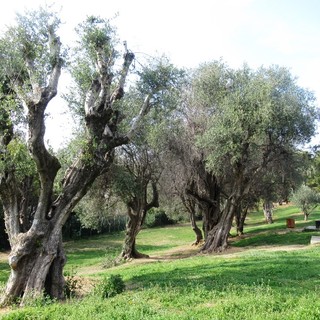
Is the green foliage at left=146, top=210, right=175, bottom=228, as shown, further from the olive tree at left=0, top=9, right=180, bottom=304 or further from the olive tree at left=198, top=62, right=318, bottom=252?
the olive tree at left=0, top=9, right=180, bottom=304

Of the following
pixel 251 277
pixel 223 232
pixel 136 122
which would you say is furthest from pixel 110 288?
pixel 223 232

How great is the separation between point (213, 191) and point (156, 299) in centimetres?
2048

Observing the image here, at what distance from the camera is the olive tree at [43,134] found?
1060 cm

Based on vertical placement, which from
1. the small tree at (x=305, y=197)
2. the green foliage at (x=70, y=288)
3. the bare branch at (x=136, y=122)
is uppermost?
the bare branch at (x=136, y=122)

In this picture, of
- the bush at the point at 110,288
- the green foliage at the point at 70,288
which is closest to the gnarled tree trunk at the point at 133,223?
the green foliage at the point at 70,288

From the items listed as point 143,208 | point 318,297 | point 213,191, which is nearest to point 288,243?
point 213,191

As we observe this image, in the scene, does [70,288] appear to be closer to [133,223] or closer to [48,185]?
[48,185]

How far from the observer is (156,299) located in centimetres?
949

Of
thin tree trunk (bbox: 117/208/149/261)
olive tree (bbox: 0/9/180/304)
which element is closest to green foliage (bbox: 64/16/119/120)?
olive tree (bbox: 0/9/180/304)

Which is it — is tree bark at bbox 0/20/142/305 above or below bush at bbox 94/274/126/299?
above

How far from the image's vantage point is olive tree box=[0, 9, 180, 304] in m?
10.6

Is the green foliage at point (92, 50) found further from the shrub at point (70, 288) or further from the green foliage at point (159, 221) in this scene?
the green foliage at point (159, 221)

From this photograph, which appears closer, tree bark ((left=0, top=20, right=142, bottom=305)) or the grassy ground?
the grassy ground

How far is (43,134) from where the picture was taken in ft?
34.5
